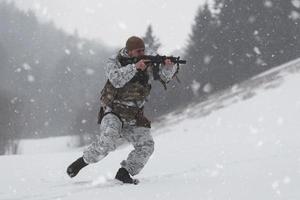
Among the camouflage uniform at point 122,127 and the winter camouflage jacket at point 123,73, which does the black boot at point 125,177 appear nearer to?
the camouflage uniform at point 122,127

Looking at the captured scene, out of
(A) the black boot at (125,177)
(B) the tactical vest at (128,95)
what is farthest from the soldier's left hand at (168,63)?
(A) the black boot at (125,177)

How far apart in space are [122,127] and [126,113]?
0.24 metres

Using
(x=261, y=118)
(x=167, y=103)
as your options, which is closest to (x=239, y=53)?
(x=167, y=103)

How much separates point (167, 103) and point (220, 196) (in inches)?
1704

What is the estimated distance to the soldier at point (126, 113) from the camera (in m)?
6.54

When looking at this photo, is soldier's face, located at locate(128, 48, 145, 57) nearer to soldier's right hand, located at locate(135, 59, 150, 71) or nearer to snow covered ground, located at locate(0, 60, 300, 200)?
soldier's right hand, located at locate(135, 59, 150, 71)

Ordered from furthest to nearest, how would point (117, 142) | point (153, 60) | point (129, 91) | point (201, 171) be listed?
1. point (201, 171)
2. point (117, 142)
3. point (129, 91)
4. point (153, 60)

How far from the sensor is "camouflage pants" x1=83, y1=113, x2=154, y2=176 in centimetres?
658

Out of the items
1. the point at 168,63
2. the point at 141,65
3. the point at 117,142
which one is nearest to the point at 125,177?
the point at 117,142

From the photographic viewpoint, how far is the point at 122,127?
6801 millimetres

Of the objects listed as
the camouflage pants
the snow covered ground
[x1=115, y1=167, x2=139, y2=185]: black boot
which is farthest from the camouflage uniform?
the snow covered ground

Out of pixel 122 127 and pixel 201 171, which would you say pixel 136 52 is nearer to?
pixel 122 127

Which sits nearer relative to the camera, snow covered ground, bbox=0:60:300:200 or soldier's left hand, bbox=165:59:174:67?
snow covered ground, bbox=0:60:300:200

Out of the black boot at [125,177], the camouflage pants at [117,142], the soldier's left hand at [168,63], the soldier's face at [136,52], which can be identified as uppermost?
the soldier's face at [136,52]
